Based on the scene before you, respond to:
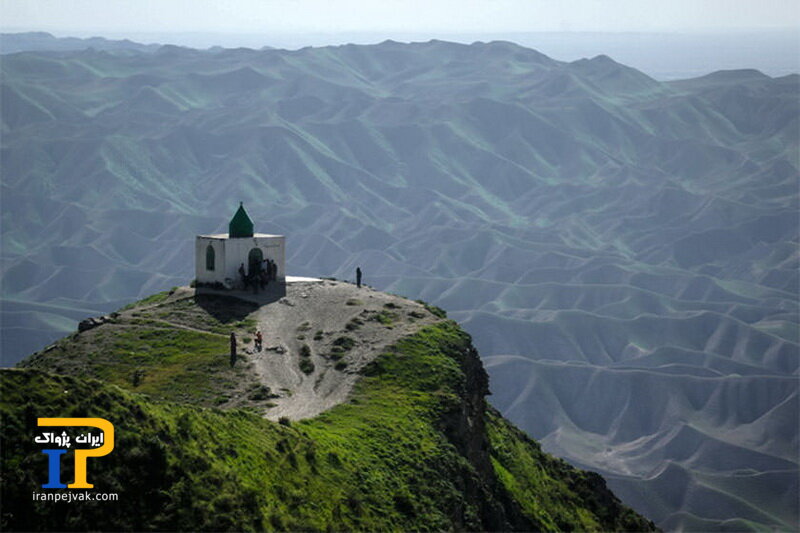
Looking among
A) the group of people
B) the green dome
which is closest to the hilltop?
the group of people

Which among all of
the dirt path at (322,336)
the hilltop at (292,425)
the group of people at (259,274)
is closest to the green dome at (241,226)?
the group of people at (259,274)

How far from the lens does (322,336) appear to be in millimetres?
64312

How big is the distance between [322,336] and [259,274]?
Answer: 25.9 feet

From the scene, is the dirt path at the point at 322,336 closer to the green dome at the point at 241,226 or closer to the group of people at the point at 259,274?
the group of people at the point at 259,274

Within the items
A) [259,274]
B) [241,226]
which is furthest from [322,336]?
[241,226]

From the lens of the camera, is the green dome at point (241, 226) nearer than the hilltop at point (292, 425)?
No

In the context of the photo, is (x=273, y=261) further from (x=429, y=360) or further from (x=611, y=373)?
(x=611, y=373)

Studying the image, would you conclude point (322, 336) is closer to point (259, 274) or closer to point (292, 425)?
point (259, 274)

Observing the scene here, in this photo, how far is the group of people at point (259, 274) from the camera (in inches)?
2781

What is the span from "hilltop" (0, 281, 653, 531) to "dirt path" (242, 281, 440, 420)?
4.4 inches

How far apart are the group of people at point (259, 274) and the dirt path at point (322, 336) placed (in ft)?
3.82

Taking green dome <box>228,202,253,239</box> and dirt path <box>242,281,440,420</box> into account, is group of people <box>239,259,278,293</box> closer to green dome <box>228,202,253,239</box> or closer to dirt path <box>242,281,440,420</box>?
dirt path <box>242,281,440,420</box>

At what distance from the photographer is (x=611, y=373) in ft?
596

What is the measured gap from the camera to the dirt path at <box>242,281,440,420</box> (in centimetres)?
5766
